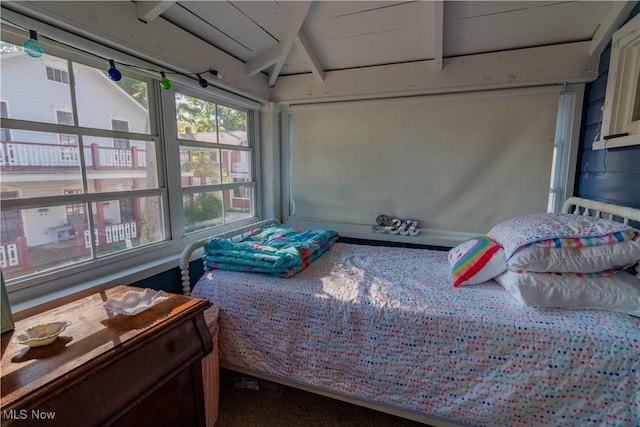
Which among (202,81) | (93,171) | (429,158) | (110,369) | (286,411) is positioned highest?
(202,81)

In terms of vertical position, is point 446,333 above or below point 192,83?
below

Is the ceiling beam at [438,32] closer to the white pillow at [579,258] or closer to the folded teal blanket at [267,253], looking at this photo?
the white pillow at [579,258]

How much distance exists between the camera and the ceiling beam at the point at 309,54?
1.93 meters

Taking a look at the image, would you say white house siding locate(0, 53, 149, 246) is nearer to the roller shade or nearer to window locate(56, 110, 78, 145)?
window locate(56, 110, 78, 145)

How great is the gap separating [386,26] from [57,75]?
5.59ft

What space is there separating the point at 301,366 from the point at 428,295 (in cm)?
68

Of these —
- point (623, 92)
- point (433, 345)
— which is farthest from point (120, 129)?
point (623, 92)

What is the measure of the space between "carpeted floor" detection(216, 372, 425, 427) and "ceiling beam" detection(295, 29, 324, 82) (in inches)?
81.3

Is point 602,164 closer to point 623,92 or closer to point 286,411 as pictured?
point 623,92

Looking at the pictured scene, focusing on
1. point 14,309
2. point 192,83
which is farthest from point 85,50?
point 14,309

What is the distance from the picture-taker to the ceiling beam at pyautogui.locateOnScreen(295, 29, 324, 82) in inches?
76.0

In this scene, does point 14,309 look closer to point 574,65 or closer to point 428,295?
point 428,295

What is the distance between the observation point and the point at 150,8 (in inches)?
55.1

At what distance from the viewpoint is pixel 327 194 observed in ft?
8.63
